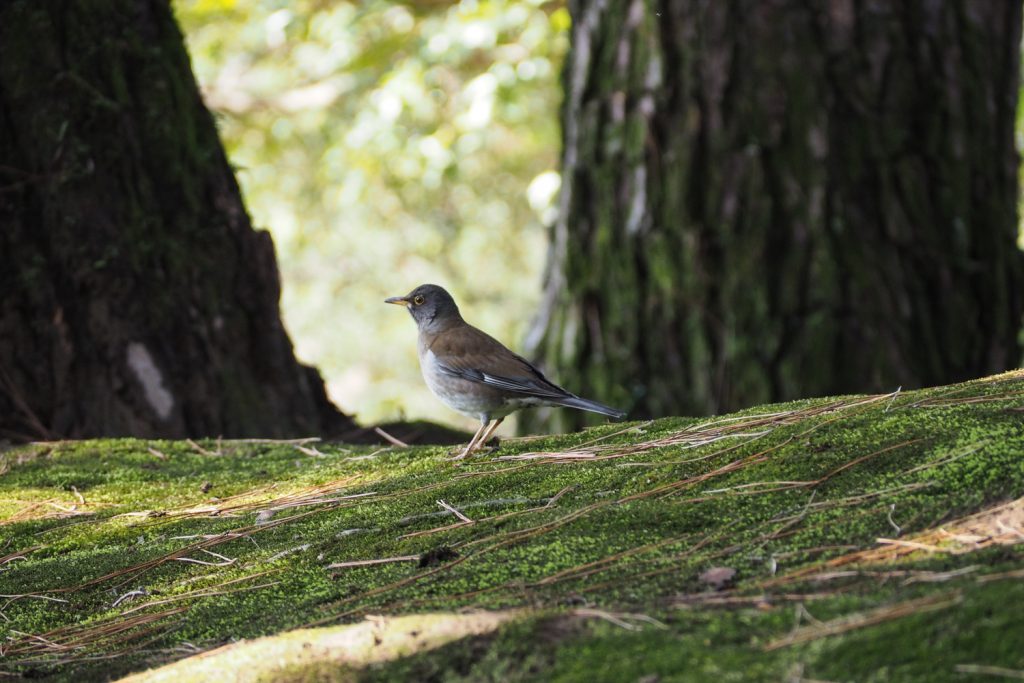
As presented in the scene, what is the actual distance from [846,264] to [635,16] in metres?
2.02

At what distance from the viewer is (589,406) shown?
4738 millimetres

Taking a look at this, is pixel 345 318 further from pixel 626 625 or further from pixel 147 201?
pixel 626 625

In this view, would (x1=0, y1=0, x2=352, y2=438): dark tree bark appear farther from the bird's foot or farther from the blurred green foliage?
the blurred green foliage

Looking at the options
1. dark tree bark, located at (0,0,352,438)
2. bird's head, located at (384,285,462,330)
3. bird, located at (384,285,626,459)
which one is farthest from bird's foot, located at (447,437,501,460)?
bird's head, located at (384,285,462,330)

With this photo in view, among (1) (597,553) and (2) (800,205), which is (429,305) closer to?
(2) (800,205)

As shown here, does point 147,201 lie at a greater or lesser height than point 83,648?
greater

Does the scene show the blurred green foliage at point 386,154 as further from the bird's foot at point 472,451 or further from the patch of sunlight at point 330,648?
the patch of sunlight at point 330,648

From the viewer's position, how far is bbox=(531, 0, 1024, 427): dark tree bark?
6668 millimetres

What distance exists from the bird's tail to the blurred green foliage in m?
5.68

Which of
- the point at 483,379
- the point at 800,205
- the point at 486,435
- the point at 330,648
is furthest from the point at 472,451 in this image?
the point at 800,205

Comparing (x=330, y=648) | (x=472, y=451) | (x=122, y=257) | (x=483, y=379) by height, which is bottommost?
(x=330, y=648)

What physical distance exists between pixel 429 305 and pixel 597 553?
3601 mm

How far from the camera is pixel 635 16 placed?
23.4ft

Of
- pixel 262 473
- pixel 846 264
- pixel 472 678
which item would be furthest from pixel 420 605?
pixel 846 264
